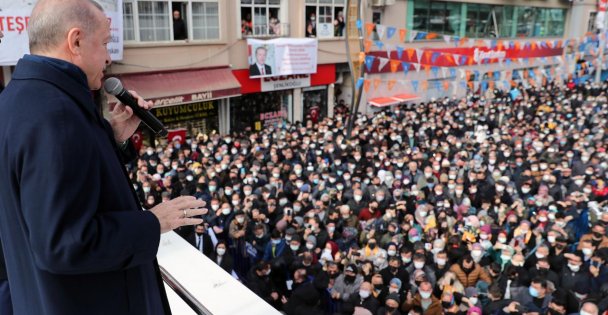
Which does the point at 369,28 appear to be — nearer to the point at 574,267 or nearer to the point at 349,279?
the point at 574,267

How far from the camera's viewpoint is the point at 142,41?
14164mm

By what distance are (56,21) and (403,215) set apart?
8488 millimetres

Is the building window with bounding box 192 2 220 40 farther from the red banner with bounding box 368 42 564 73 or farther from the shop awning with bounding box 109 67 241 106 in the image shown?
the red banner with bounding box 368 42 564 73

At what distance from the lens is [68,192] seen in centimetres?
125

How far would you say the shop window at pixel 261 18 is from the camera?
54.9ft

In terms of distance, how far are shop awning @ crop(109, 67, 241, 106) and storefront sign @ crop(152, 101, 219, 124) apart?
953mm

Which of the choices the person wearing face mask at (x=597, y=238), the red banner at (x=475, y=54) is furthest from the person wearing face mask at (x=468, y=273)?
the red banner at (x=475, y=54)

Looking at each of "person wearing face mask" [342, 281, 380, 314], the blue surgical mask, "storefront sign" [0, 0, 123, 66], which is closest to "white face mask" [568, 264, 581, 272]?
the blue surgical mask

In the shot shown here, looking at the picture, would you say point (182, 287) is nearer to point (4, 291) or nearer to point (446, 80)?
point (4, 291)

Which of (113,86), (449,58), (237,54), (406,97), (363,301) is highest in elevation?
(237,54)

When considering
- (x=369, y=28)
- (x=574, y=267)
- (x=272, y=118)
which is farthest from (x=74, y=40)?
(x=272, y=118)

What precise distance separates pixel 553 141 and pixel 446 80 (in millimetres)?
11608

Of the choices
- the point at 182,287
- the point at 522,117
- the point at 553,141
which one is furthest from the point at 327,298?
the point at 522,117

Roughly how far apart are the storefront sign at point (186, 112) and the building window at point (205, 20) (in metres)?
2.39
